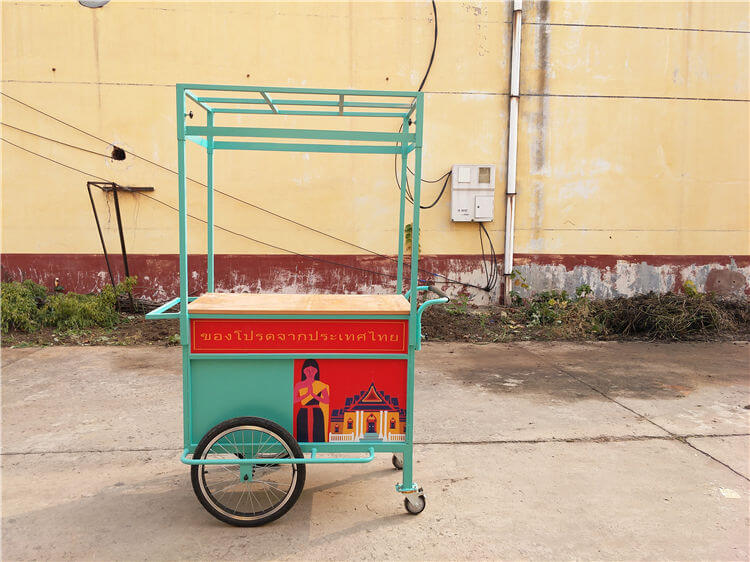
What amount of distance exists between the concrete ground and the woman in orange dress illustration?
1.45 ft

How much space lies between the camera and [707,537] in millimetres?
2805

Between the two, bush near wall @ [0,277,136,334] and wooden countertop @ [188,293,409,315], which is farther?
bush near wall @ [0,277,136,334]

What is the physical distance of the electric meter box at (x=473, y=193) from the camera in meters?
7.80

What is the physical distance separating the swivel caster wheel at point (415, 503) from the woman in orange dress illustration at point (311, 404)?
553 millimetres

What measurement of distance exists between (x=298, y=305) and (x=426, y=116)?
5480 mm

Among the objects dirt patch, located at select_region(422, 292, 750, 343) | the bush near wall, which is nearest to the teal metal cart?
dirt patch, located at select_region(422, 292, 750, 343)

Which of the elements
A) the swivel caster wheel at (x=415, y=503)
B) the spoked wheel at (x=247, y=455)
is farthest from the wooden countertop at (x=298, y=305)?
the swivel caster wheel at (x=415, y=503)

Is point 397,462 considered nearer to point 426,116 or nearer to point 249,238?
point 249,238

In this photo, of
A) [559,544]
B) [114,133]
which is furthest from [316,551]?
[114,133]

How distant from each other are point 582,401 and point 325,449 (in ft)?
8.83

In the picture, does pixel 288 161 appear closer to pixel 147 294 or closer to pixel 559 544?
pixel 147 294

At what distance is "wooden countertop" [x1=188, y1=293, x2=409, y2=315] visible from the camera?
287cm

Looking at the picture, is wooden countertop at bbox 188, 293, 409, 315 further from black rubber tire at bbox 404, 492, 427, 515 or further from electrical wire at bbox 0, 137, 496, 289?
electrical wire at bbox 0, 137, 496, 289

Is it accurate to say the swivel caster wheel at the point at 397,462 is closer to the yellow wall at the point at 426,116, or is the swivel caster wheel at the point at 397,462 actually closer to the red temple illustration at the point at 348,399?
the red temple illustration at the point at 348,399
